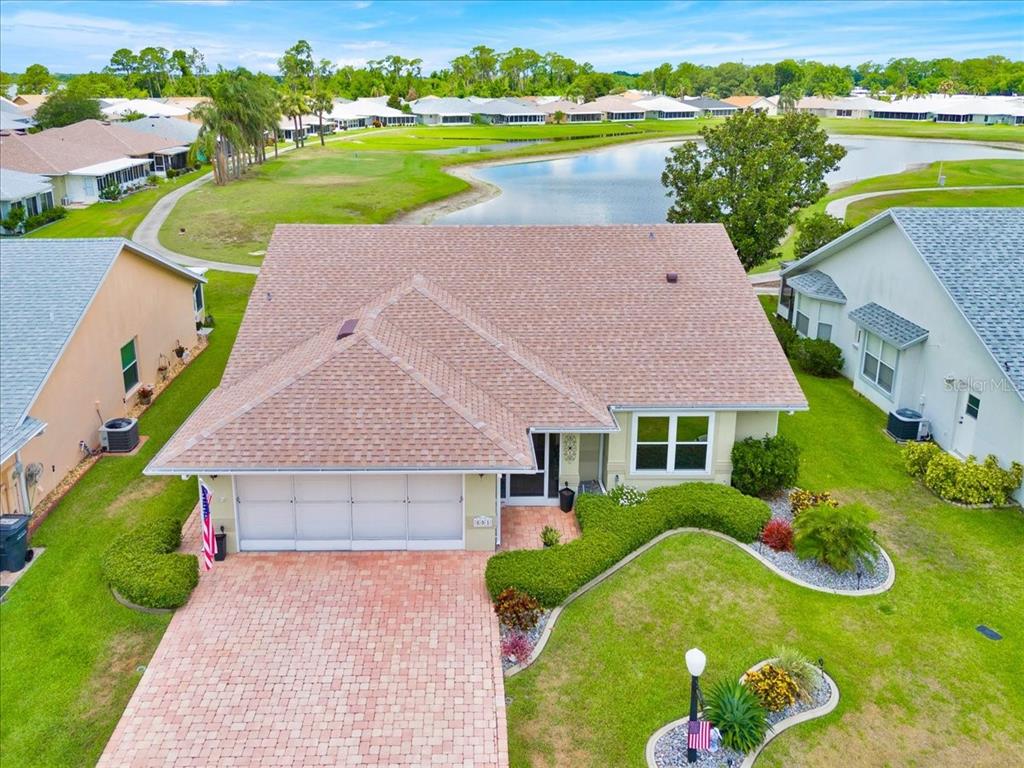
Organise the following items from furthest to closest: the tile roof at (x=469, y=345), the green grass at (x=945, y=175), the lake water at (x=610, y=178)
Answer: the lake water at (x=610, y=178)
the green grass at (x=945, y=175)
the tile roof at (x=469, y=345)

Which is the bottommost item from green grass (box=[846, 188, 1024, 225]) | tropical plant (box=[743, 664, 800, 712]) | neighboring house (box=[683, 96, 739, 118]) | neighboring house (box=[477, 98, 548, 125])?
tropical plant (box=[743, 664, 800, 712])

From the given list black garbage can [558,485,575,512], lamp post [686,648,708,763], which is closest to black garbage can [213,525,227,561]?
black garbage can [558,485,575,512]

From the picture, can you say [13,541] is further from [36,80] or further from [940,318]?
[36,80]

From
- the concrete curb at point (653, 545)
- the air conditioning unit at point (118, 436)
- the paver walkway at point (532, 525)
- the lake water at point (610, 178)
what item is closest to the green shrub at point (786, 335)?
the concrete curb at point (653, 545)

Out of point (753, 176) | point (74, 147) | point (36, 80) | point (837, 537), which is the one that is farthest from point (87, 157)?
point (36, 80)

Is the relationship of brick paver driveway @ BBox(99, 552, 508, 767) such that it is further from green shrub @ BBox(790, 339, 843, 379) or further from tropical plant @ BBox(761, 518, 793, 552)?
green shrub @ BBox(790, 339, 843, 379)

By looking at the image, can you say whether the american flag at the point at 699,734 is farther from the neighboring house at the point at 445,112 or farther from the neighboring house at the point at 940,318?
the neighboring house at the point at 445,112
